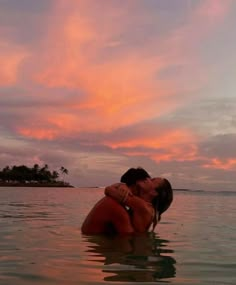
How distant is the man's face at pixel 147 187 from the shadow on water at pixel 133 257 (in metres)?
1.00

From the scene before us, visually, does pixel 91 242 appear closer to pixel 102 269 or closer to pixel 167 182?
pixel 167 182

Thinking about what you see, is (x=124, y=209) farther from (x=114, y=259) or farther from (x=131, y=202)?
(x=114, y=259)

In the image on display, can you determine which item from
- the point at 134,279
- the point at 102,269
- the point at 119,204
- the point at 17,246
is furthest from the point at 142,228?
the point at 134,279

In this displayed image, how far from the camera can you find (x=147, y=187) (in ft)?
29.6

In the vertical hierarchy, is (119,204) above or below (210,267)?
above

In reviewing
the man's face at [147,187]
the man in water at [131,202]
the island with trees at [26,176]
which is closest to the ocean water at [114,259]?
the man in water at [131,202]

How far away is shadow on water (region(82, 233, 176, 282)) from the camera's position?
6.16 metres

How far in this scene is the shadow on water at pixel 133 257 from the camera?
616cm

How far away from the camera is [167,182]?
9172 millimetres

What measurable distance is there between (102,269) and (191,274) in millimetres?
1198

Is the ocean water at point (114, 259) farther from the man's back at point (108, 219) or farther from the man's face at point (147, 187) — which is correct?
the man's face at point (147, 187)

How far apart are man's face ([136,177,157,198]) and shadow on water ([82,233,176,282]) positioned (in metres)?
1.00

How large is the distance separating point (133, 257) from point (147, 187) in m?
1.66

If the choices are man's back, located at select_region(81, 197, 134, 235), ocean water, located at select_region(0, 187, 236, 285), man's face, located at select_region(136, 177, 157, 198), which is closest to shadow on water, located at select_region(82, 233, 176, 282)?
ocean water, located at select_region(0, 187, 236, 285)
